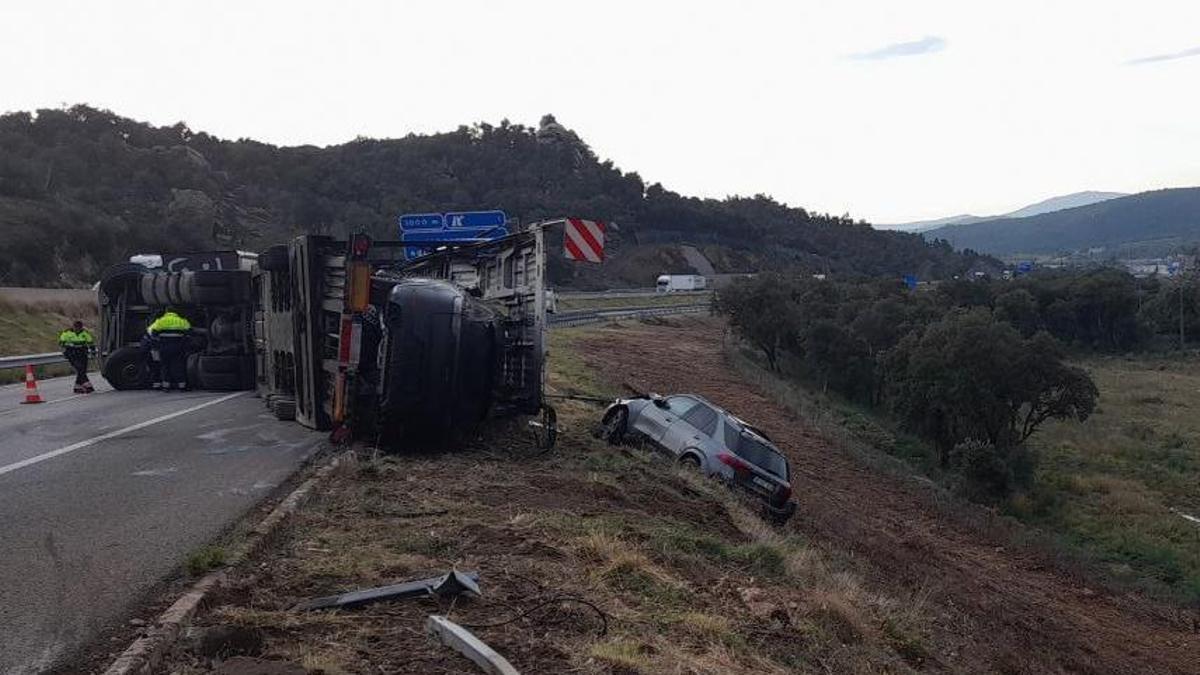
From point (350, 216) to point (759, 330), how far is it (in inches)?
1243

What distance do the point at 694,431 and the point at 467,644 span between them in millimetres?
9433

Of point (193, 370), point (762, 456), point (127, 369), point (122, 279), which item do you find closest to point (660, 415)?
point (762, 456)

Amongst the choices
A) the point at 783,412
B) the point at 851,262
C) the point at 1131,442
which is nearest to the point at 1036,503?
the point at 783,412

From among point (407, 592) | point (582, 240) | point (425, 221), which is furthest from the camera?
point (425, 221)

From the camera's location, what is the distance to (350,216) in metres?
65.3

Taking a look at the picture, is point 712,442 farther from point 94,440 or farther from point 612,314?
point 612,314

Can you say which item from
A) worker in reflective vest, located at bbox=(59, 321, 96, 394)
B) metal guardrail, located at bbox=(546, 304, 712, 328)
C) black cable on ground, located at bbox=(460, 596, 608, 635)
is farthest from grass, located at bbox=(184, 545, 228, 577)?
metal guardrail, located at bbox=(546, 304, 712, 328)

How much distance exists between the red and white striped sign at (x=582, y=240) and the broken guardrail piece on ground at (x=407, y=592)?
6585mm

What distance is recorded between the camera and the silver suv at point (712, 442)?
13.3 metres

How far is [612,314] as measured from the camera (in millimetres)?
51500

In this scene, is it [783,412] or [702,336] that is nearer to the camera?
[783,412]

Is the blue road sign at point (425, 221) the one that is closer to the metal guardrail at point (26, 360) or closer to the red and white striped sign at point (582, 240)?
the metal guardrail at point (26, 360)

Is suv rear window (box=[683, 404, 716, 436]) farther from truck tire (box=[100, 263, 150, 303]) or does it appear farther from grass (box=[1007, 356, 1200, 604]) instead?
truck tire (box=[100, 263, 150, 303])

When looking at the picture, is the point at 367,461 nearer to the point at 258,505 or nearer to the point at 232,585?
the point at 258,505
